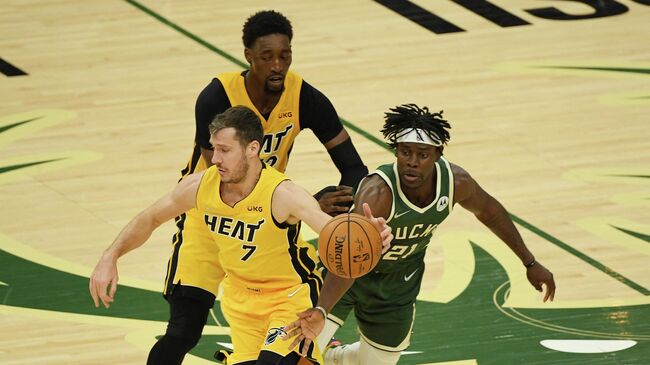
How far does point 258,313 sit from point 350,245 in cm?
79

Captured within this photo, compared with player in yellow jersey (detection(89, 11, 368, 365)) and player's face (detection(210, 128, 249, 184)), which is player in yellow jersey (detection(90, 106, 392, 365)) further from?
player in yellow jersey (detection(89, 11, 368, 365))

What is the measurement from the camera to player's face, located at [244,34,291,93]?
290 inches

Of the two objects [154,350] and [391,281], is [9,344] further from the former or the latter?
[391,281]

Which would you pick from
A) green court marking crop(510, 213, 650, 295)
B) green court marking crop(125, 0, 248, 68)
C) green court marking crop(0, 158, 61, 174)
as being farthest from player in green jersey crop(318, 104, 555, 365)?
green court marking crop(125, 0, 248, 68)

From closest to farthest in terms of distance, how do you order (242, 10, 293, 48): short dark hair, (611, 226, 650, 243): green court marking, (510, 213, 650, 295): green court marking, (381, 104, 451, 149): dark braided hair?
(381, 104, 451, 149): dark braided hair, (242, 10, 293, 48): short dark hair, (510, 213, 650, 295): green court marking, (611, 226, 650, 243): green court marking

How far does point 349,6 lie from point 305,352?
9.62 metres

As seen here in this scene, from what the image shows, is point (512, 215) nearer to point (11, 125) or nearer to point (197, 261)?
point (197, 261)

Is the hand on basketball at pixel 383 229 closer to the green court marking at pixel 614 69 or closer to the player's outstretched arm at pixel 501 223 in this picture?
the player's outstretched arm at pixel 501 223

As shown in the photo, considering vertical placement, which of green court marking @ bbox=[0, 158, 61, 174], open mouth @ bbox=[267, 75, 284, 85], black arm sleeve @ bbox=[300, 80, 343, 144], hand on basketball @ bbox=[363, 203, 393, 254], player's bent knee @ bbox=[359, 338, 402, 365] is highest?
open mouth @ bbox=[267, 75, 284, 85]

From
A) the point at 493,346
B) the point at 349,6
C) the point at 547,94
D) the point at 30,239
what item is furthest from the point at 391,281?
the point at 349,6

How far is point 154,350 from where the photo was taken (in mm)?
7305

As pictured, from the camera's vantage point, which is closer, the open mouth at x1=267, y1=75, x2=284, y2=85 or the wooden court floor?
the open mouth at x1=267, y1=75, x2=284, y2=85

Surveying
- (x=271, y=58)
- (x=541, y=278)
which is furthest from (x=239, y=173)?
(x=541, y=278)

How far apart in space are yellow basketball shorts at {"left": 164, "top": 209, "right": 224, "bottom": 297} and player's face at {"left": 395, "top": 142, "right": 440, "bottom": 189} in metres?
1.04
